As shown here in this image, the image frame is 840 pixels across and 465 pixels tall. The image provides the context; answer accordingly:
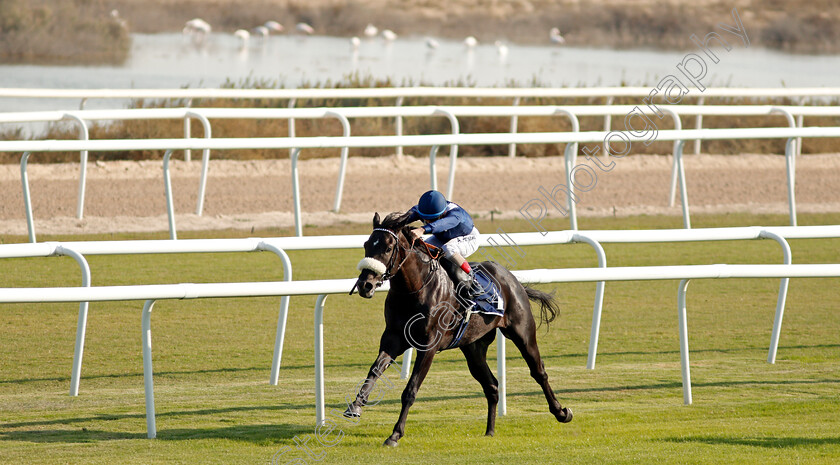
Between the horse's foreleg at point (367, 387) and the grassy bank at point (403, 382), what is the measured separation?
0.14 metres

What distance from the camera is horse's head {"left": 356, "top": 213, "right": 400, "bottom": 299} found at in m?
3.97

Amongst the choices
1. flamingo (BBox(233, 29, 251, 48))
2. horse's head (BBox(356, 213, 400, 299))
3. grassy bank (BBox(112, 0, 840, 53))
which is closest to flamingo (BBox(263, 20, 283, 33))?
grassy bank (BBox(112, 0, 840, 53))

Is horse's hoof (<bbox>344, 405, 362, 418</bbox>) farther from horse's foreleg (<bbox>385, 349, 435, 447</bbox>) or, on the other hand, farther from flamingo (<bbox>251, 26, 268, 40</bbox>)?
flamingo (<bbox>251, 26, 268, 40</bbox>)

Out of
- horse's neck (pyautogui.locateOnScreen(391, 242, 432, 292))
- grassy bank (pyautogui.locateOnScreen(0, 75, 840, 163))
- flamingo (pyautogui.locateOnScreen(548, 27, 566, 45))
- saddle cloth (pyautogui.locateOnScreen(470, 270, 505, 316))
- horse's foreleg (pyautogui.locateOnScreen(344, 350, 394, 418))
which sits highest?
horse's neck (pyautogui.locateOnScreen(391, 242, 432, 292))

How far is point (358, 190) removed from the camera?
10.6 meters

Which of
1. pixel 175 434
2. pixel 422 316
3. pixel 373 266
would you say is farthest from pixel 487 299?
pixel 175 434

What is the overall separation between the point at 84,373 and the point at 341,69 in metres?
21.7

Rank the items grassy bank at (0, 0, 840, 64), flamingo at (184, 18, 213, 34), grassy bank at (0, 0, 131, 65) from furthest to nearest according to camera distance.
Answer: flamingo at (184, 18, 213, 34), grassy bank at (0, 0, 840, 64), grassy bank at (0, 0, 131, 65)

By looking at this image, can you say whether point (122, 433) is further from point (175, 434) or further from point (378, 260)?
point (378, 260)

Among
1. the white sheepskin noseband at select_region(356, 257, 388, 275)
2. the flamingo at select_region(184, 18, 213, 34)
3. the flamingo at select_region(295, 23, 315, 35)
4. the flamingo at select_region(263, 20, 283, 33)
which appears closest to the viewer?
the white sheepskin noseband at select_region(356, 257, 388, 275)

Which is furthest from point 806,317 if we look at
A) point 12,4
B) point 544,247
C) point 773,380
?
point 12,4

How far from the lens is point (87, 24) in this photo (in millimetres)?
28750

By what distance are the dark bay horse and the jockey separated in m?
0.07

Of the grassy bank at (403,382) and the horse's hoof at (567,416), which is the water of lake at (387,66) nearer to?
the grassy bank at (403,382)
